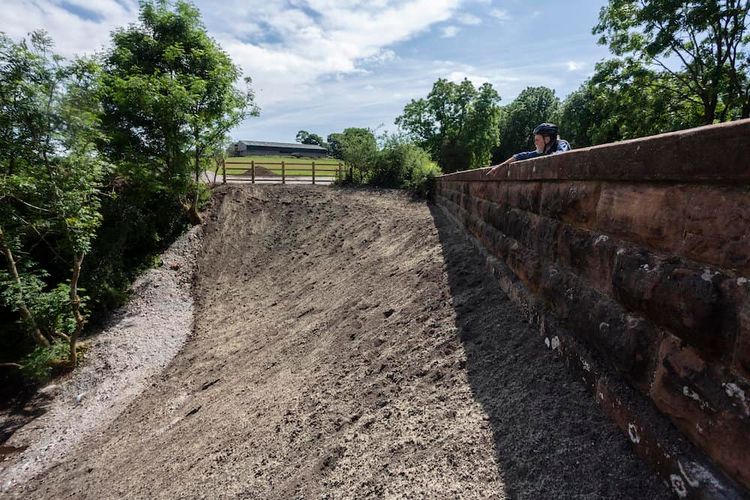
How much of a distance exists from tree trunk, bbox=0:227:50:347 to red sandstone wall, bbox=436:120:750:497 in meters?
10.4

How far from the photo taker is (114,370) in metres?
8.44

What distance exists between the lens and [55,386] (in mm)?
8242

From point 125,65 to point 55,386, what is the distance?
401 inches

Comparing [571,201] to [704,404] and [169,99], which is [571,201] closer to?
[704,404]

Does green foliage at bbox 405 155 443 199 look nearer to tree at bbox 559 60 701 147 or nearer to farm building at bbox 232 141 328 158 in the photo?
tree at bbox 559 60 701 147

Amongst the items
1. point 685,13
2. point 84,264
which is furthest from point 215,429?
point 685,13

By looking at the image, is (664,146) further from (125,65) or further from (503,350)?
(125,65)

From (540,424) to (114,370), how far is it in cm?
963

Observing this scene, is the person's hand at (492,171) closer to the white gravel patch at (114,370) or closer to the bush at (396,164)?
the white gravel patch at (114,370)

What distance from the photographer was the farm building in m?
68.8

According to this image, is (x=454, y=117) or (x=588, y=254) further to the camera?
(x=454, y=117)

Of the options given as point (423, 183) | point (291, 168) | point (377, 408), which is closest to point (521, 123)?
point (291, 168)

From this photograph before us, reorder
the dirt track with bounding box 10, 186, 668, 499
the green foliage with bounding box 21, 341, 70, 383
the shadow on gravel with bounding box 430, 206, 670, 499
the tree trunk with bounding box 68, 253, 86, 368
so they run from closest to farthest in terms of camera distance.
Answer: the shadow on gravel with bounding box 430, 206, 670, 499
the dirt track with bounding box 10, 186, 668, 499
the green foliage with bounding box 21, 341, 70, 383
the tree trunk with bounding box 68, 253, 86, 368

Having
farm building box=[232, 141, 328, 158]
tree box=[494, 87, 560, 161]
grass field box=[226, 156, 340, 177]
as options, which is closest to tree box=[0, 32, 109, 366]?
grass field box=[226, 156, 340, 177]
